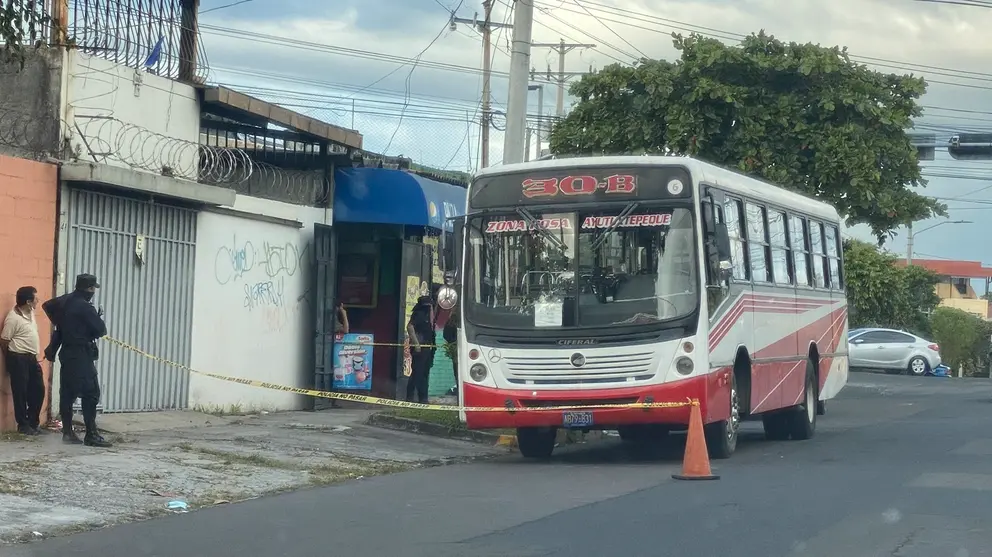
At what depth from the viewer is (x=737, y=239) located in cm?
1528

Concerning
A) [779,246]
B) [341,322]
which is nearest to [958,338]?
[341,322]

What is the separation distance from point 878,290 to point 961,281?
4615 cm

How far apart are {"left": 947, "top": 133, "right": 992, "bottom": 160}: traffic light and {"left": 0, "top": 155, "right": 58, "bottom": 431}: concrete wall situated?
66.7ft

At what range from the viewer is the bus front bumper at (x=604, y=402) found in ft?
44.3

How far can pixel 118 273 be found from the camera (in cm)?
1595

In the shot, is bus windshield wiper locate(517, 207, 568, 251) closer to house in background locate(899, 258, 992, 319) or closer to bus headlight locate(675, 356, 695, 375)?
bus headlight locate(675, 356, 695, 375)

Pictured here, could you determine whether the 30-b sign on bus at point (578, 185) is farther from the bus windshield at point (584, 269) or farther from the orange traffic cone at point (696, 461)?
the orange traffic cone at point (696, 461)

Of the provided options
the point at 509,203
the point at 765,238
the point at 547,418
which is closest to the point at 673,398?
the point at 547,418

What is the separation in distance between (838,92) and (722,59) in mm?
2149

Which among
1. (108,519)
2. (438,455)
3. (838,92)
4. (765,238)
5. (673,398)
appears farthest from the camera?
(838,92)

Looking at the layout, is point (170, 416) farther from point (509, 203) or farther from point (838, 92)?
point (838, 92)

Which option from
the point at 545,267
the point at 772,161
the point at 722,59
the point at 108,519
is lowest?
the point at 108,519

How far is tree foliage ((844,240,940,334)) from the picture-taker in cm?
4616

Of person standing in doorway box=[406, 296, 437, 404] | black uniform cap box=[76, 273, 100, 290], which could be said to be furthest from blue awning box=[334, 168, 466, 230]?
black uniform cap box=[76, 273, 100, 290]
